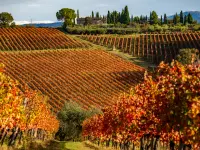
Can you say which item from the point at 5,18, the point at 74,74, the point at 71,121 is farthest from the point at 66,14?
the point at 71,121

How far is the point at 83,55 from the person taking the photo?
85438 millimetres

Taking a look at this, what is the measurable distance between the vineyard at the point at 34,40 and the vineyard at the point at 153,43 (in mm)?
7865

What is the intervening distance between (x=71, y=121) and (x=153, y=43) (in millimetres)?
57365

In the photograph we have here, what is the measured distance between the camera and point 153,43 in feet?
337

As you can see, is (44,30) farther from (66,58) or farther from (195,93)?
(195,93)

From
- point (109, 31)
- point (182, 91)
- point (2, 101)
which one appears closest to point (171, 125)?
point (182, 91)

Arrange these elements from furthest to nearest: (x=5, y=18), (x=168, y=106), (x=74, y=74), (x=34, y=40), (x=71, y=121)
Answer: (x=5, y=18)
(x=34, y=40)
(x=74, y=74)
(x=71, y=121)
(x=168, y=106)

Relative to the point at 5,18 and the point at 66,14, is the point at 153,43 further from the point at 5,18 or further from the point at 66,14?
the point at 66,14

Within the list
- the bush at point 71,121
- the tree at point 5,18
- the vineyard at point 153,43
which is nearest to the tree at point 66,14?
the tree at point 5,18

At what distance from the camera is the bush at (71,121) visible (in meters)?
48.8

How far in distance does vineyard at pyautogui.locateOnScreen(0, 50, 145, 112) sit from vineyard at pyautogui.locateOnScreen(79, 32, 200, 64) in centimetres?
1044

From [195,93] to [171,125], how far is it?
97.9 inches

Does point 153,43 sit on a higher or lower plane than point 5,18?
lower

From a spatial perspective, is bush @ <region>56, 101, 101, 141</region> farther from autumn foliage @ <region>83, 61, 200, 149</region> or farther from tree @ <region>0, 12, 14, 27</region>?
tree @ <region>0, 12, 14, 27</region>
